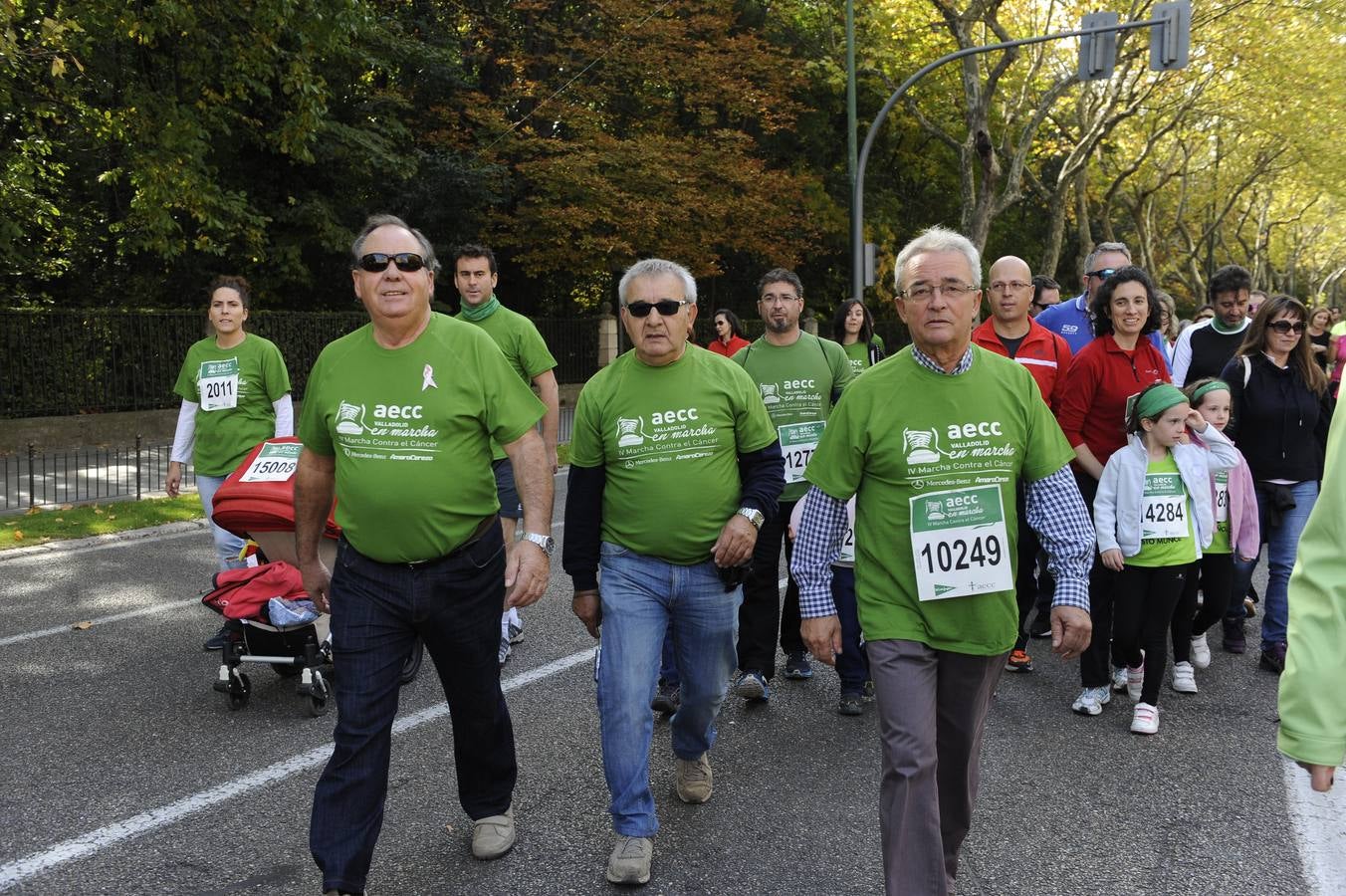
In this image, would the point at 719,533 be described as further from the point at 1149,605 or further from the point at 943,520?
the point at 1149,605

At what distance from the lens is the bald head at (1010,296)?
6086mm

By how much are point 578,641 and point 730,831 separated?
8.97 feet

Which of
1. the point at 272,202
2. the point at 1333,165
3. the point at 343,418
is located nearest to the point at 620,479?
the point at 343,418

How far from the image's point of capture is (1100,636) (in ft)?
18.2

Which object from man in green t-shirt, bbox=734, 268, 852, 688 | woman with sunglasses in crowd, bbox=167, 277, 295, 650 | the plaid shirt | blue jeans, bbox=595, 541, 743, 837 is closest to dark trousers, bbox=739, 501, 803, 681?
man in green t-shirt, bbox=734, 268, 852, 688

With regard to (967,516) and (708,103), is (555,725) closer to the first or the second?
(967,516)

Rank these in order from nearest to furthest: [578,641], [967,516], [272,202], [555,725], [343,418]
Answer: [967,516] → [343,418] → [555,725] → [578,641] → [272,202]

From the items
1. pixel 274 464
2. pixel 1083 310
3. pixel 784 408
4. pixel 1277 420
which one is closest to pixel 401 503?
pixel 274 464

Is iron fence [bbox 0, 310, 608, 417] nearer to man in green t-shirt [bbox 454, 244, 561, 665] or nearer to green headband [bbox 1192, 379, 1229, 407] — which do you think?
man in green t-shirt [bbox 454, 244, 561, 665]

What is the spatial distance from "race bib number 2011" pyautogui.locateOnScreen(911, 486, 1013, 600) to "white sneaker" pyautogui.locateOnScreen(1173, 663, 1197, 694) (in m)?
3.18

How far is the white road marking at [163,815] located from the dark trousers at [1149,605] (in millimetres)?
3195

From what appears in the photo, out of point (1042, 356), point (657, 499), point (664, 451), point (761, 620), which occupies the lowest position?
point (761, 620)

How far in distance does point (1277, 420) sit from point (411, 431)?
4956 millimetres

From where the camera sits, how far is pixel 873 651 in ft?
10.6
